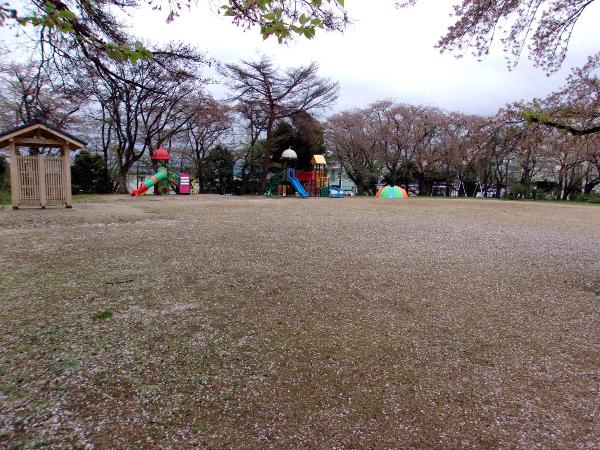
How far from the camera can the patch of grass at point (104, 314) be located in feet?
9.09

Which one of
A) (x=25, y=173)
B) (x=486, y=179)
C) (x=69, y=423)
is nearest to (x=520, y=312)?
(x=69, y=423)

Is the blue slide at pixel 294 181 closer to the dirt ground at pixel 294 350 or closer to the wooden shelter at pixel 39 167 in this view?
the wooden shelter at pixel 39 167

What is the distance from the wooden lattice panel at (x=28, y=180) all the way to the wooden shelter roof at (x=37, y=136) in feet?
1.44

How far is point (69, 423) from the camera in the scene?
64.1 inches

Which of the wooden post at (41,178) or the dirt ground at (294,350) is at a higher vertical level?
the wooden post at (41,178)

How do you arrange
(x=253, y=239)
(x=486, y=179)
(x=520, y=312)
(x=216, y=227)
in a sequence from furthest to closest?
(x=486, y=179) → (x=216, y=227) → (x=253, y=239) → (x=520, y=312)

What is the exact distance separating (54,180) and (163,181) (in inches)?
363

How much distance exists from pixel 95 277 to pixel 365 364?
9.56ft

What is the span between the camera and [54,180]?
1021 centimetres

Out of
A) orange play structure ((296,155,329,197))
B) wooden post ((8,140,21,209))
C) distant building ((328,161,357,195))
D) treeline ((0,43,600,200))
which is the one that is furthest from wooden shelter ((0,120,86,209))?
distant building ((328,161,357,195))

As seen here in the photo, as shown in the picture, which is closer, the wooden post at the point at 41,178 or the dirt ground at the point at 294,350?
the dirt ground at the point at 294,350

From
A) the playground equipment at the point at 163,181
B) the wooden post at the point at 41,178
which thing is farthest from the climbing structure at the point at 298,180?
the wooden post at the point at 41,178

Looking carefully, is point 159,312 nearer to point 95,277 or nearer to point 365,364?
point 95,277

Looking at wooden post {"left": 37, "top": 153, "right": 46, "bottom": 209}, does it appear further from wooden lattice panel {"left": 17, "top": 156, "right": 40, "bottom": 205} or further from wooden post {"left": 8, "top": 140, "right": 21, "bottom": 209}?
wooden post {"left": 8, "top": 140, "right": 21, "bottom": 209}
